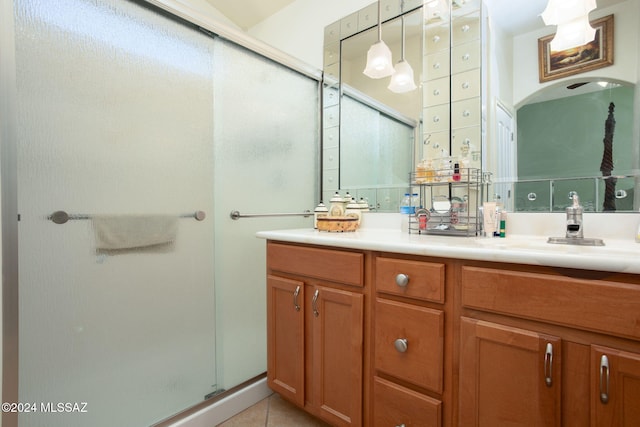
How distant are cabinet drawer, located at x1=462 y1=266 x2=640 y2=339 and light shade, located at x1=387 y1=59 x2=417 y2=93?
3.59 feet

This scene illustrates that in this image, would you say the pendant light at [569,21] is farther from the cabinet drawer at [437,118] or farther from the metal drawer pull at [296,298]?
the metal drawer pull at [296,298]

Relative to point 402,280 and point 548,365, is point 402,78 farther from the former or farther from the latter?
point 548,365

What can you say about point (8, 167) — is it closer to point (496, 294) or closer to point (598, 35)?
point (496, 294)

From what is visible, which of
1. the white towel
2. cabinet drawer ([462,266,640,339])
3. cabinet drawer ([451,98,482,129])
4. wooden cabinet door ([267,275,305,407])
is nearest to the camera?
cabinet drawer ([462,266,640,339])

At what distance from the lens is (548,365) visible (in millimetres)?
747

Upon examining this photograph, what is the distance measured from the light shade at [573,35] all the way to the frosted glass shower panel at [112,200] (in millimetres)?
1456

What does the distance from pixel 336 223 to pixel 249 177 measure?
0.54m

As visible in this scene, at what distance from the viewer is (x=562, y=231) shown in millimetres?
1164

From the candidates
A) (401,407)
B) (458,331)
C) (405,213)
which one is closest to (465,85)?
(405,213)

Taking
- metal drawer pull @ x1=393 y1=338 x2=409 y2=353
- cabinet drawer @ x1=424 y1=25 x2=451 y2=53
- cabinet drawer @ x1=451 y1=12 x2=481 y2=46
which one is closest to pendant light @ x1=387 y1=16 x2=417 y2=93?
cabinet drawer @ x1=424 y1=25 x2=451 y2=53

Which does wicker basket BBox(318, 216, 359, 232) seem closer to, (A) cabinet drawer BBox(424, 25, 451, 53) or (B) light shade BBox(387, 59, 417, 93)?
(B) light shade BBox(387, 59, 417, 93)

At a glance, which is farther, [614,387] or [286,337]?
[286,337]

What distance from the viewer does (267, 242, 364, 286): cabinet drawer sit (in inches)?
43.2

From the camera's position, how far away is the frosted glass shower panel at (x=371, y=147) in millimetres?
1616
